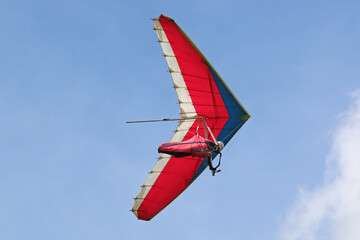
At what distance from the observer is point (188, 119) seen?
26500 mm

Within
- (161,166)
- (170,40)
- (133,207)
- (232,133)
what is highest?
(170,40)

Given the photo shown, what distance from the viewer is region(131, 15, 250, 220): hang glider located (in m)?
23.7

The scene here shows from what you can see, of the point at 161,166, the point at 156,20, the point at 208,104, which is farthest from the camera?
the point at 161,166

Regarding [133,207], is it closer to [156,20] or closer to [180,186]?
[180,186]

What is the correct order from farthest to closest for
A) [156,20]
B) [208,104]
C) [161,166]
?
[161,166] → [208,104] → [156,20]

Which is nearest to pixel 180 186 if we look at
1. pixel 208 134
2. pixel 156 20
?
pixel 208 134

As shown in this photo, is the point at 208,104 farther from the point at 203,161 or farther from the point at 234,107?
the point at 203,161

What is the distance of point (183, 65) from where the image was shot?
2453 centimetres

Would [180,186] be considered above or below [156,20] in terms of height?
below

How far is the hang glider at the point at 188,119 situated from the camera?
23719 mm

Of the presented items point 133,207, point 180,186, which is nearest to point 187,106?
point 180,186

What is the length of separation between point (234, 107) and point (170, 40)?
478 centimetres

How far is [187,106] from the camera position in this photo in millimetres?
25734

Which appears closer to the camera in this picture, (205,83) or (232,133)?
(205,83)
